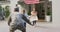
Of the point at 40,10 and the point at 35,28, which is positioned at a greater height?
the point at 40,10

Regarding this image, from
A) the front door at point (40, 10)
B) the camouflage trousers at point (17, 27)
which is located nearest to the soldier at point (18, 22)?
the camouflage trousers at point (17, 27)

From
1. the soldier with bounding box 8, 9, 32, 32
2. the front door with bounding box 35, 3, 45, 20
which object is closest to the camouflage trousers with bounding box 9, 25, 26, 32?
the soldier with bounding box 8, 9, 32, 32

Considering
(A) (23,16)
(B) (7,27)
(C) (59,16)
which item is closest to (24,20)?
(A) (23,16)

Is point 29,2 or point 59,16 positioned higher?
point 29,2

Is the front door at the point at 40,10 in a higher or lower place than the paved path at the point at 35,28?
higher

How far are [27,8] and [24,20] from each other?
98 mm

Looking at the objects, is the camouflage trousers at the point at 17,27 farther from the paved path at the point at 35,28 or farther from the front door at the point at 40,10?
the front door at the point at 40,10

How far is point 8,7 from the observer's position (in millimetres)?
833

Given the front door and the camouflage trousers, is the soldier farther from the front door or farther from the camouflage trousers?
the front door

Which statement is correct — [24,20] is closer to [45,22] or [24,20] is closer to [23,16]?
[23,16]

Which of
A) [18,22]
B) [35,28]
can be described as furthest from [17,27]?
[35,28]

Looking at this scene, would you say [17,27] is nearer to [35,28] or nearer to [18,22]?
[18,22]

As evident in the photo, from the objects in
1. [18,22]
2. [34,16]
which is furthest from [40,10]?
[18,22]

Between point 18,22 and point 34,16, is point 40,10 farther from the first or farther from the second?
point 18,22
